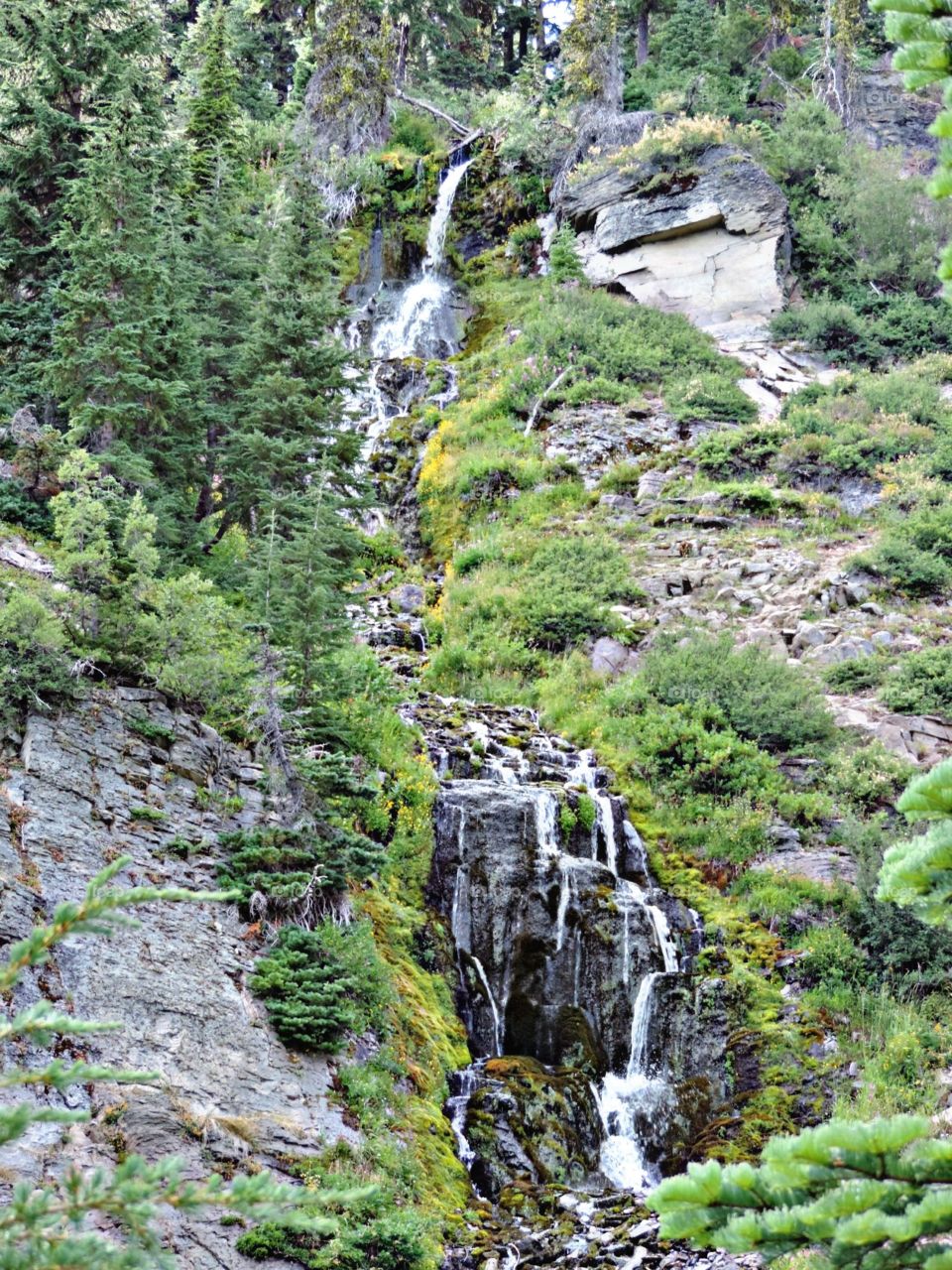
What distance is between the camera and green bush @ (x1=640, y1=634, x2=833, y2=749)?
15.5m

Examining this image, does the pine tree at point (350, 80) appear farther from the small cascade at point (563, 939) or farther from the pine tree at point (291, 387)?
the small cascade at point (563, 939)

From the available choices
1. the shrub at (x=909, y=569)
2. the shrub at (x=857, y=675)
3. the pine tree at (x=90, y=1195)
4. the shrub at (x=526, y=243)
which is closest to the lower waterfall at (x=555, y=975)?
the shrub at (x=857, y=675)

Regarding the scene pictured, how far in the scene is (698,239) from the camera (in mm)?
29141

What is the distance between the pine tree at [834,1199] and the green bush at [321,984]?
21.6ft

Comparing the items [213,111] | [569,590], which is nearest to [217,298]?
[569,590]

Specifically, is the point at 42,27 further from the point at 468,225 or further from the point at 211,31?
the point at 468,225

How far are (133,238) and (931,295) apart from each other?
2166cm

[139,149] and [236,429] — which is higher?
[139,149]

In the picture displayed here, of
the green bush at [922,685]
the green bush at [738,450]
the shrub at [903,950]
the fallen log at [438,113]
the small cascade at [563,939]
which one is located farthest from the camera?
the fallen log at [438,113]

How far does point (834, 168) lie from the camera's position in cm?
3158

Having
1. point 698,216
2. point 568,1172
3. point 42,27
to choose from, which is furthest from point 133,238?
point 698,216

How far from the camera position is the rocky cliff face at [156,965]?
23.5 ft

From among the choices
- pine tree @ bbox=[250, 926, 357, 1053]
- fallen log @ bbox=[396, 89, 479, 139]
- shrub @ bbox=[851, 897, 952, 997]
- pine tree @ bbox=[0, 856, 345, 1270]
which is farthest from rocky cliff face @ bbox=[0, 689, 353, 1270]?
fallen log @ bbox=[396, 89, 479, 139]

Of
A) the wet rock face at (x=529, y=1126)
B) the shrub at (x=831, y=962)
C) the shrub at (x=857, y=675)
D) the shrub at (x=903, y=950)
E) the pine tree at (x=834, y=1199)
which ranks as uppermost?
the pine tree at (x=834, y=1199)
